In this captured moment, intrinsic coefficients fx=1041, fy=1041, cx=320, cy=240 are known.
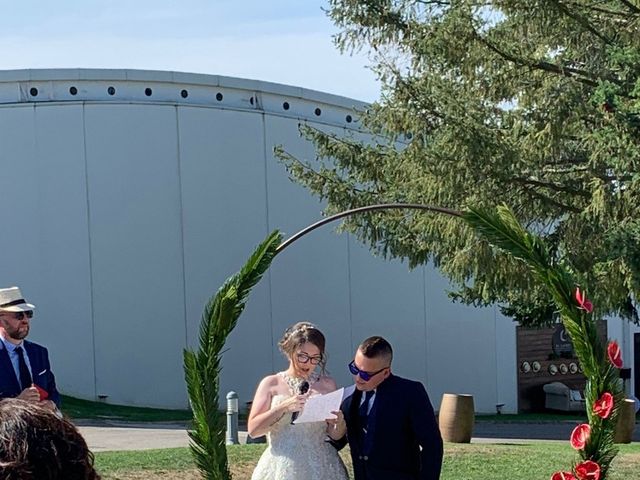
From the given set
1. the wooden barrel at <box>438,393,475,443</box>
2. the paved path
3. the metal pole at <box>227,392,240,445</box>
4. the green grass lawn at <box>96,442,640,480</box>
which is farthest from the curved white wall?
the green grass lawn at <box>96,442,640,480</box>

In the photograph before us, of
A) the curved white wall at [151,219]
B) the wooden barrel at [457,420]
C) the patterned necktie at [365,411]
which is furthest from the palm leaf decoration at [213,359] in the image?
the curved white wall at [151,219]

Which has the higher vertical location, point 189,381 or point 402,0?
point 402,0

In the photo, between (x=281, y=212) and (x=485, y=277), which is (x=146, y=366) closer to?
(x=281, y=212)

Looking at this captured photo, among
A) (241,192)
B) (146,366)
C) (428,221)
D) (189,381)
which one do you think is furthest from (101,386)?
(189,381)

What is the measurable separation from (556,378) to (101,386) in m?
13.4

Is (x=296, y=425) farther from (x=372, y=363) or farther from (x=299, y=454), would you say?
(x=372, y=363)

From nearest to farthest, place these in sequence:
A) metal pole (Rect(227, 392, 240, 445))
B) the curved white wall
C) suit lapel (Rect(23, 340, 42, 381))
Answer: suit lapel (Rect(23, 340, 42, 381)), metal pole (Rect(227, 392, 240, 445)), the curved white wall

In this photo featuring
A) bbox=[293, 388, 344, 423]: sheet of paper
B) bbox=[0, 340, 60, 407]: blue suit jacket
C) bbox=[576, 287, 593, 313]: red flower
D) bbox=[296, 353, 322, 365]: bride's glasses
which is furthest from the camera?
bbox=[0, 340, 60, 407]: blue suit jacket

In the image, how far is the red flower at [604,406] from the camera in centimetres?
604

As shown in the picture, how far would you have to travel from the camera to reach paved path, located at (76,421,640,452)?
54.1ft

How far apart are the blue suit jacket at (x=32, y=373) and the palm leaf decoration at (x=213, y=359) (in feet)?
2.84

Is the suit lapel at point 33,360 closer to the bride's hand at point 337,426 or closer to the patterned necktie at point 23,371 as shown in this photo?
the patterned necktie at point 23,371

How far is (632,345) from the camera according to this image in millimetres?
32844

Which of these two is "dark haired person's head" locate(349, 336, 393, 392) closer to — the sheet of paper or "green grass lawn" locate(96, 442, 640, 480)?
the sheet of paper
